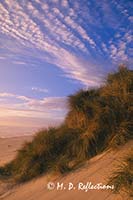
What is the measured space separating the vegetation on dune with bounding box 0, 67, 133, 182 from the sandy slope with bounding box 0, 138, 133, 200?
34 cm

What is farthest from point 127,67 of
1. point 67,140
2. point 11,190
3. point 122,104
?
point 11,190

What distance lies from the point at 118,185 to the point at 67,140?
4.03 m

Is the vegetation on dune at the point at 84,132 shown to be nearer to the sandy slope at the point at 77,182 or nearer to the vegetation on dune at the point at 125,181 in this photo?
the sandy slope at the point at 77,182

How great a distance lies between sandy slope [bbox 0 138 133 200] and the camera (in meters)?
7.24

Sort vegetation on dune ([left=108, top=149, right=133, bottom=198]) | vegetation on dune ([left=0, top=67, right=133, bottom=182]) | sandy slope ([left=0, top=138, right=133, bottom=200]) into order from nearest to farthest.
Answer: vegetation on dune ([left=108, top=149, right=133, bottom=198])
sandy slope ([left=0, top=138, right=133, bottom=200])
vegetation on dune ([left=0, top=67, right=133, bottom=182])

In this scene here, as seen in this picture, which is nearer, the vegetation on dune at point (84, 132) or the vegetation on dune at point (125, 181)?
the vegetation on dune at point (125, 181)

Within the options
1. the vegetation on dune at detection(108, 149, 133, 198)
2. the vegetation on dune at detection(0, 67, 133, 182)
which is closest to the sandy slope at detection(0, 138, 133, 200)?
the vegetation on dune at detection(0, 67, 133, 182)

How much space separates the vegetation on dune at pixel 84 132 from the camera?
8.98 m

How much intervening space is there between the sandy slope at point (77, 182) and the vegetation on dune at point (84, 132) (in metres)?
0.34

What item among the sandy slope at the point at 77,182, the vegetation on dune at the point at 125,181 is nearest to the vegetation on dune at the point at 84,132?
the sandy slope at the point at 77,182

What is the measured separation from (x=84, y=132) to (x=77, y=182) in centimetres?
189

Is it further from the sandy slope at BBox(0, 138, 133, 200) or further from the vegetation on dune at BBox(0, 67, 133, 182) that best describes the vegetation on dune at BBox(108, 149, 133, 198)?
the vegetation on dune at BBox(0, 67, 133, 182)

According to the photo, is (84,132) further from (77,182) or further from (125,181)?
(125,181)

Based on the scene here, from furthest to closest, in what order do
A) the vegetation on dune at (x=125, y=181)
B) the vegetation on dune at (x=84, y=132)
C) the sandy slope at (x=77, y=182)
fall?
1. the vegetation on dune at (x=84, y=132)
2. the sandy slope at (x=77, y=182)
3. the vegetation on dune at (x=125, y=181)
